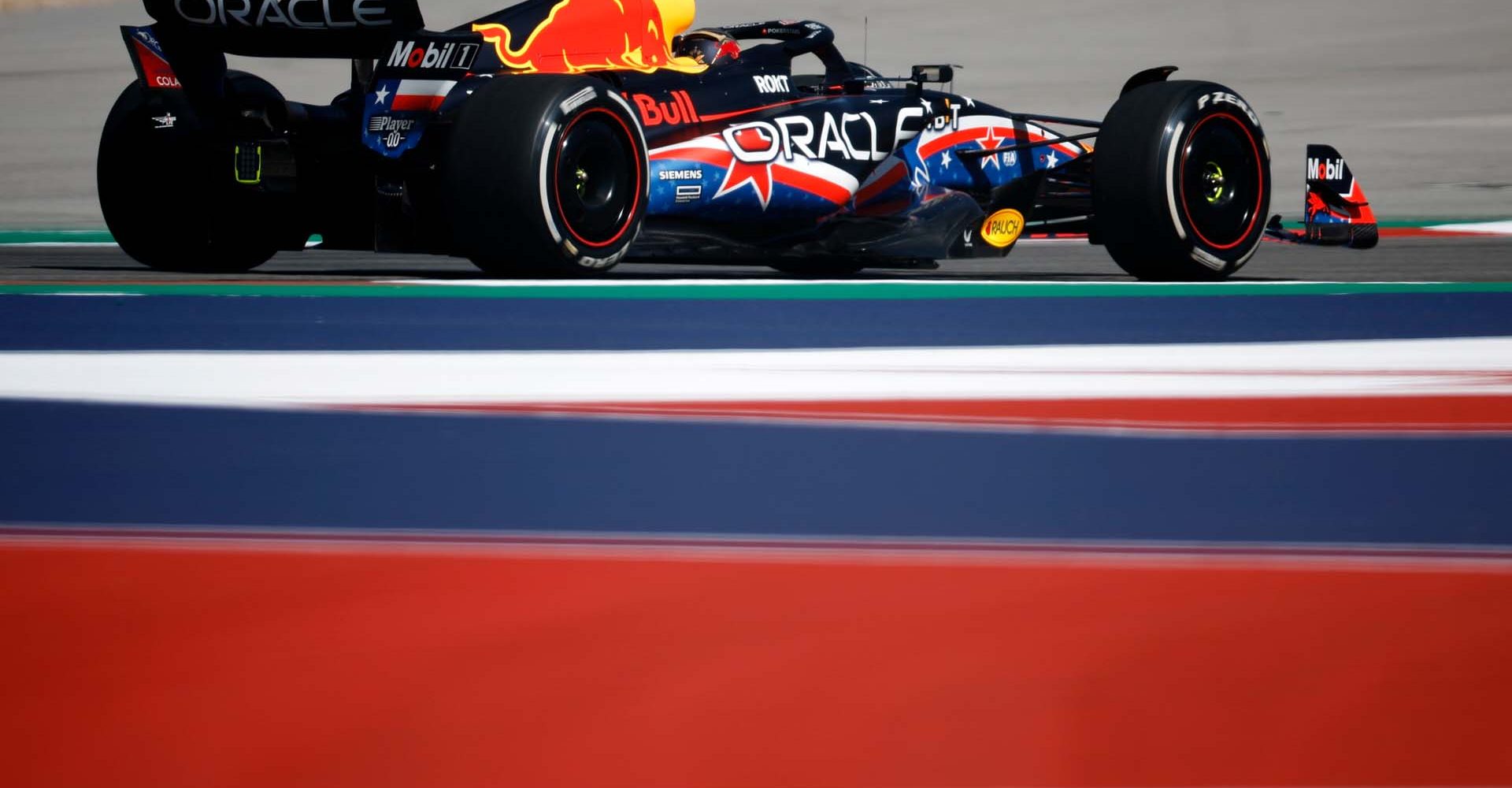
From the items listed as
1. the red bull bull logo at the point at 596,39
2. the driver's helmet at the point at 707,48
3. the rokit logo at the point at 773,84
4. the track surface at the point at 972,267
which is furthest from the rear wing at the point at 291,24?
the rokit logo at the point at 773,84

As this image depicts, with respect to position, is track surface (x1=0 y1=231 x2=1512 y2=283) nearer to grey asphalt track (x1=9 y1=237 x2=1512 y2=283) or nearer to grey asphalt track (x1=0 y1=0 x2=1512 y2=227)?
grey asphalt track (x1=9 y1=237 x2=1512 y2=283)

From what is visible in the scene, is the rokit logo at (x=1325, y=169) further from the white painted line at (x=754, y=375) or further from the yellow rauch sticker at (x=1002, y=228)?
the white painted line at (x=754, y=375)

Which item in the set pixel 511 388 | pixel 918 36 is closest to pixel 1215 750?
pixel 511 388

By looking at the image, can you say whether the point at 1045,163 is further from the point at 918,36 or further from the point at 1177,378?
the point at 918,36

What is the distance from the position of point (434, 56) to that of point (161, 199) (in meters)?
1.62

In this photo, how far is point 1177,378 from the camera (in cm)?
406

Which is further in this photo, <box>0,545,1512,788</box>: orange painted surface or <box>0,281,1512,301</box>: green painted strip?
<box>0,281,1512,301</box>: green painted strip

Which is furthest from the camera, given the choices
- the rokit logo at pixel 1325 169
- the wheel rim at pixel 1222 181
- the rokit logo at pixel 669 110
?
the rokit logo at pixel 1325 169

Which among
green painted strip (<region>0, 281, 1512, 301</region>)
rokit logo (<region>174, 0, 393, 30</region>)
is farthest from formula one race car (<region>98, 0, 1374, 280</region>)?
green painted strip (<region>0, 281, 1512, 301</region>)

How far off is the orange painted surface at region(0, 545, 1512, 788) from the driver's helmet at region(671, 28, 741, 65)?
5.60 meters

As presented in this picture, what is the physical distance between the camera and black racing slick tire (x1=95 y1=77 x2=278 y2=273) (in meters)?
7.66

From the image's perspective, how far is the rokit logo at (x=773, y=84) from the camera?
299 inches

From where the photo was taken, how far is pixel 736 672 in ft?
6.33

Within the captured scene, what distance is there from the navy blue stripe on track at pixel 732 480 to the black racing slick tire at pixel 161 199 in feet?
14.3
